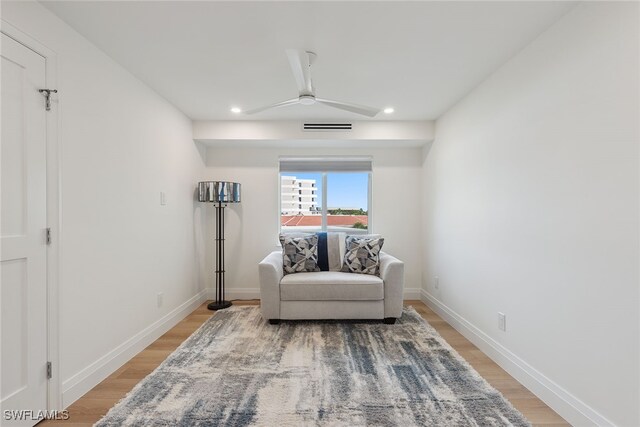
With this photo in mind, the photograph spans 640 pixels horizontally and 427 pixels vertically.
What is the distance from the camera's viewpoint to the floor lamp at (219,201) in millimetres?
3824

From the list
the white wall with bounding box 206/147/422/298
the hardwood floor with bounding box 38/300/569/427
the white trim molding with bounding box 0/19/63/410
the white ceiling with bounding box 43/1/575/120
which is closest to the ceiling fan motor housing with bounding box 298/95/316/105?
the white ceiling with bounding box 43/1/575/120

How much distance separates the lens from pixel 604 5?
158 cm

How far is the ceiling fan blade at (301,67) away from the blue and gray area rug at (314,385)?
2.11 m

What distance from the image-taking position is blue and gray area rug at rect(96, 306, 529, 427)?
70.6 inches

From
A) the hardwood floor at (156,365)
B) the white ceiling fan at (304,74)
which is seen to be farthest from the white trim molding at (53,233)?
the white ceiling fan at (304,74)

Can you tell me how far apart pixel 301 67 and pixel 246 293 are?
325 centimetres

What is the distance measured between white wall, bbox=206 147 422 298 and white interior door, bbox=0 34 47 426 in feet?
8.66

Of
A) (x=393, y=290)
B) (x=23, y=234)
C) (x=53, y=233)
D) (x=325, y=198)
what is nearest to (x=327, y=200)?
(x=325, y=198)

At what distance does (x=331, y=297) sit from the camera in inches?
130

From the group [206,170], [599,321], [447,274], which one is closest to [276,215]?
[206,170]

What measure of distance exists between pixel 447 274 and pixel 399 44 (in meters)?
2.45

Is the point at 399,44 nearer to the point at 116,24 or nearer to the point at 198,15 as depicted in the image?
the point at 198,15

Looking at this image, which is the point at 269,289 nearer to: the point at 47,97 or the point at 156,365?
the point at 156,365

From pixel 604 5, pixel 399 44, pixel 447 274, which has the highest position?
pixel 399 44
